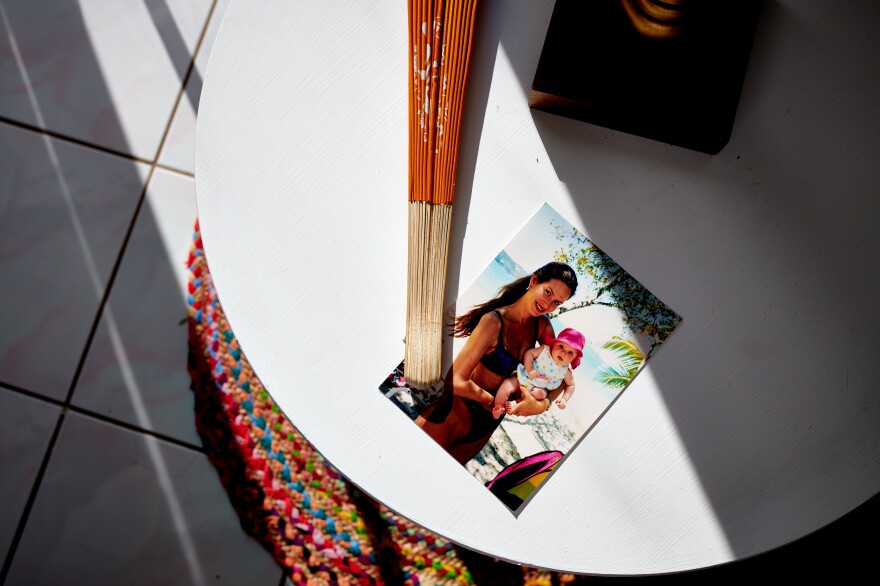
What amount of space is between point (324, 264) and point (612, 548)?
0.41 meters

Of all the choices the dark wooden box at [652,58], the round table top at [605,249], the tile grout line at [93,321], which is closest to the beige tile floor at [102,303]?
the tile grout line at [93,321]

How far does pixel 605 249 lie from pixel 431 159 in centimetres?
21

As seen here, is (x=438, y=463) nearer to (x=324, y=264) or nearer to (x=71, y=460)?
(x=324, y=264)

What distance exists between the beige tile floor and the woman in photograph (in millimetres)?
597

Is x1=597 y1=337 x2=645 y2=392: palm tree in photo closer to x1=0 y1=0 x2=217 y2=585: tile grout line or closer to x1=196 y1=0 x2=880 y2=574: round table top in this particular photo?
x1=196 y1=0 x2=880 y2=574: round table top

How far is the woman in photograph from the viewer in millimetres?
615

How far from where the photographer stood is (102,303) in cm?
110

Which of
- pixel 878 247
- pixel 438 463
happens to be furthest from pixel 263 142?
pixel 878 247

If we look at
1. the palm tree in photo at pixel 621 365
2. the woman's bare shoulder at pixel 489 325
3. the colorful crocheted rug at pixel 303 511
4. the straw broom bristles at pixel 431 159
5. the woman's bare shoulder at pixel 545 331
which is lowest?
the colorful crocheted rug at pixel 303 511

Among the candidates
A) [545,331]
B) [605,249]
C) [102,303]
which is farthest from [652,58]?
[102,303]

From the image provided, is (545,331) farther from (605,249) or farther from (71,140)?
(71,140)

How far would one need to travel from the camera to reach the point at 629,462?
0.61 m

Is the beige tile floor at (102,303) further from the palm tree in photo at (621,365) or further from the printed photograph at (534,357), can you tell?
the palm tree in photo at (621,365)

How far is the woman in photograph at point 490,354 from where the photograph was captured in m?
0.62
